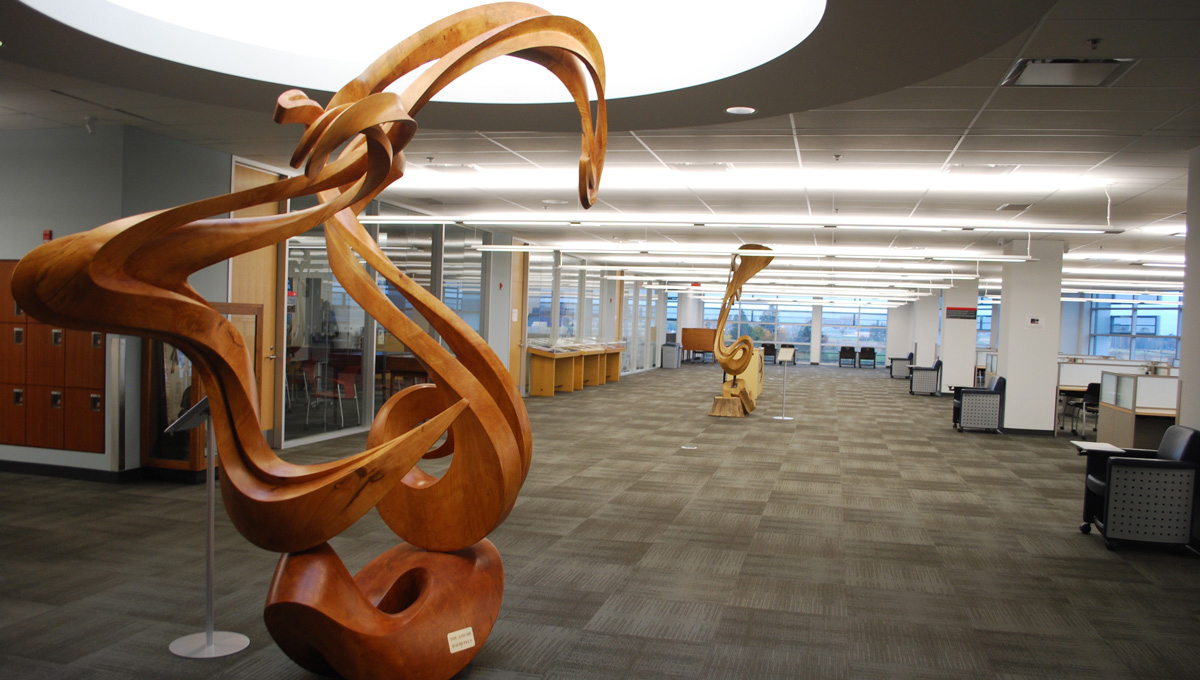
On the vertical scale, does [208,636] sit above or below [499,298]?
below

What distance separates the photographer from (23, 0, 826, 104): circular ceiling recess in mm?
4465

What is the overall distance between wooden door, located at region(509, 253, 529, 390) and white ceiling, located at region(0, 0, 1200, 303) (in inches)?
170

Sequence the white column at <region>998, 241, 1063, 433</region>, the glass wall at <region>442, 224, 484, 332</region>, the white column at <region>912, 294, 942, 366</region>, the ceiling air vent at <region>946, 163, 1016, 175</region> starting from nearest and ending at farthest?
the ceiling air vent at <region>946, 163, 1016, 175</region> < the white column at <region>998, 241, 1063, 433</region> < the glass wall at <region>442, 224, 484, 332</region> < the white column at <region>912, 294, 942, 366</region>

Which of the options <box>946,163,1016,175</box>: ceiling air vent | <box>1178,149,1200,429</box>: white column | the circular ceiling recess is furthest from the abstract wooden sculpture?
the circular ceiling recess

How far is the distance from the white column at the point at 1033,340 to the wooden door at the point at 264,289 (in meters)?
9.93

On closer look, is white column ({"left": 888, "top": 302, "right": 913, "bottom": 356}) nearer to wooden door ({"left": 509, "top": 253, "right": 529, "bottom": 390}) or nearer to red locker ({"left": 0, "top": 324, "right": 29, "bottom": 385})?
wooden door ({"left": 509, "top": 253, "right": 529, "bottom": 390})

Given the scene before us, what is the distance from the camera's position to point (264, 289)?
8.13m

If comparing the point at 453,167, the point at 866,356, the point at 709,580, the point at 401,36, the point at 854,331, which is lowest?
the point at 709,580

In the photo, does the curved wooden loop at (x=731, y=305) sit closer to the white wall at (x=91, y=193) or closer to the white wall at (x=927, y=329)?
the white wall at (x=91, y=193)

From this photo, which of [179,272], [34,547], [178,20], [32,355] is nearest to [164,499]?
[34,547]

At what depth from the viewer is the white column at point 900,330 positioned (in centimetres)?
3200

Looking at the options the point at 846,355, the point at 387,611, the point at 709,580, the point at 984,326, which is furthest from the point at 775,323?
the point at 387,611

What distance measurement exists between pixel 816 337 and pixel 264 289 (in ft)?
97.5

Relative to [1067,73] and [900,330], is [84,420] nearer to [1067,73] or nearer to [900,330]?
[1067,73]
